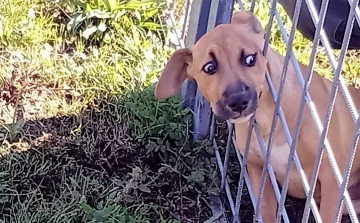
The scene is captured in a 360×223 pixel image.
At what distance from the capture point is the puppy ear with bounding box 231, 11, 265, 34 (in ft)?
8.13

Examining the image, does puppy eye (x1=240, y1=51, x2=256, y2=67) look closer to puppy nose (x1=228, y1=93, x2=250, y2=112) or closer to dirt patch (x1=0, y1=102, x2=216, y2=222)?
puppy nose (x1=228, y1=93, x2=250, y2=112)

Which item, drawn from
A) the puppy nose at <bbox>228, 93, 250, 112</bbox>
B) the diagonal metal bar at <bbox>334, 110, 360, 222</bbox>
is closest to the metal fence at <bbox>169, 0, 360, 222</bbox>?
the diagonal metal bar at <bbox>334, 110, 360, 222</bbox>

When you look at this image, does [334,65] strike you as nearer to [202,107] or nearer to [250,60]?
[250,60]

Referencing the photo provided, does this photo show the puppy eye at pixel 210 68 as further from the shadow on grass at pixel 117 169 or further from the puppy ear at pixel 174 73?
the shadow on grass at pixel 117 169

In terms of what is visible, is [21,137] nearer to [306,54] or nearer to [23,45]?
[23,45]

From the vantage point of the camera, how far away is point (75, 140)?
3.12 metres

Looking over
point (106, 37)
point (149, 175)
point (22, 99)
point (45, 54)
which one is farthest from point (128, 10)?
point (149, 175)

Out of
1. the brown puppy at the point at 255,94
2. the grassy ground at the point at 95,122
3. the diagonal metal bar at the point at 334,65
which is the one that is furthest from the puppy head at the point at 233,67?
the grassy ground at the point at 95,122

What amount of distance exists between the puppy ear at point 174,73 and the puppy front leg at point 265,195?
1.17ft

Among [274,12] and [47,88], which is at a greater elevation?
[274,12]

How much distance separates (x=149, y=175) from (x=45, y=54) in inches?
Answer: 32.8

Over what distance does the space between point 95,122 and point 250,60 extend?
100 cm

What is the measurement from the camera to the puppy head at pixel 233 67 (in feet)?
7.70

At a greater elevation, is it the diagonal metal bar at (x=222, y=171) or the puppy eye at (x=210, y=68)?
the puppy eye at (x=210, y=68)
